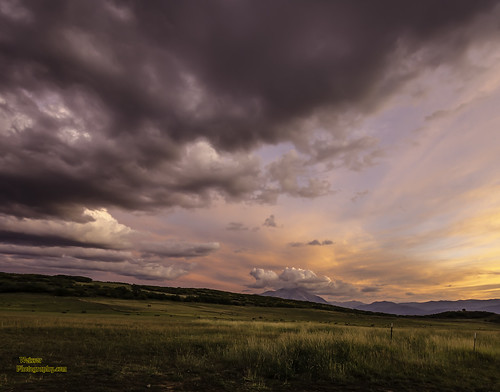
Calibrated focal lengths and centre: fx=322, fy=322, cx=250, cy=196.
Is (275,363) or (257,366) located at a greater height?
(275,363)

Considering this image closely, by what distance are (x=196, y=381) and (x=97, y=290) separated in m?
140

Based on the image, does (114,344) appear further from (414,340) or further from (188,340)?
(414,340)

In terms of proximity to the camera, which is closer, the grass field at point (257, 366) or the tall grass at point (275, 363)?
the grass field at point (257, 366)

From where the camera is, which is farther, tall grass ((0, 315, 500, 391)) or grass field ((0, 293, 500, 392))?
tall grass ((0, 315, 500, 391))

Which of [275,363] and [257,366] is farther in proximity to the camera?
[275,363]

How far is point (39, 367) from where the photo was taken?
14.2 m

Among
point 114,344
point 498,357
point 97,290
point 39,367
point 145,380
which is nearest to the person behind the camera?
point 145,380

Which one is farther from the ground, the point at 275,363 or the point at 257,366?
the point at 275,363

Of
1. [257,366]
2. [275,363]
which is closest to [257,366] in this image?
[257,366]

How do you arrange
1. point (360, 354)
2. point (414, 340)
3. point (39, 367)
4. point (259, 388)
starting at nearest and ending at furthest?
point (259, 388), point (39, 367), point (360, 354), point (414, 340)

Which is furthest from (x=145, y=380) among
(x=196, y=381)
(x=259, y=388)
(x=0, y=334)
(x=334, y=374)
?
(x=0, y=334)

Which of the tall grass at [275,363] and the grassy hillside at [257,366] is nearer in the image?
the grassy hillside at [257,366]

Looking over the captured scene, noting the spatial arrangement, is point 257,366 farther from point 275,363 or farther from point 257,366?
point 275,363

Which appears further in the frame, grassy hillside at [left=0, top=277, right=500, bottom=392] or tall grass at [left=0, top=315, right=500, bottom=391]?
tall grass at [left=0, top=315, right=500, bottom=391]
